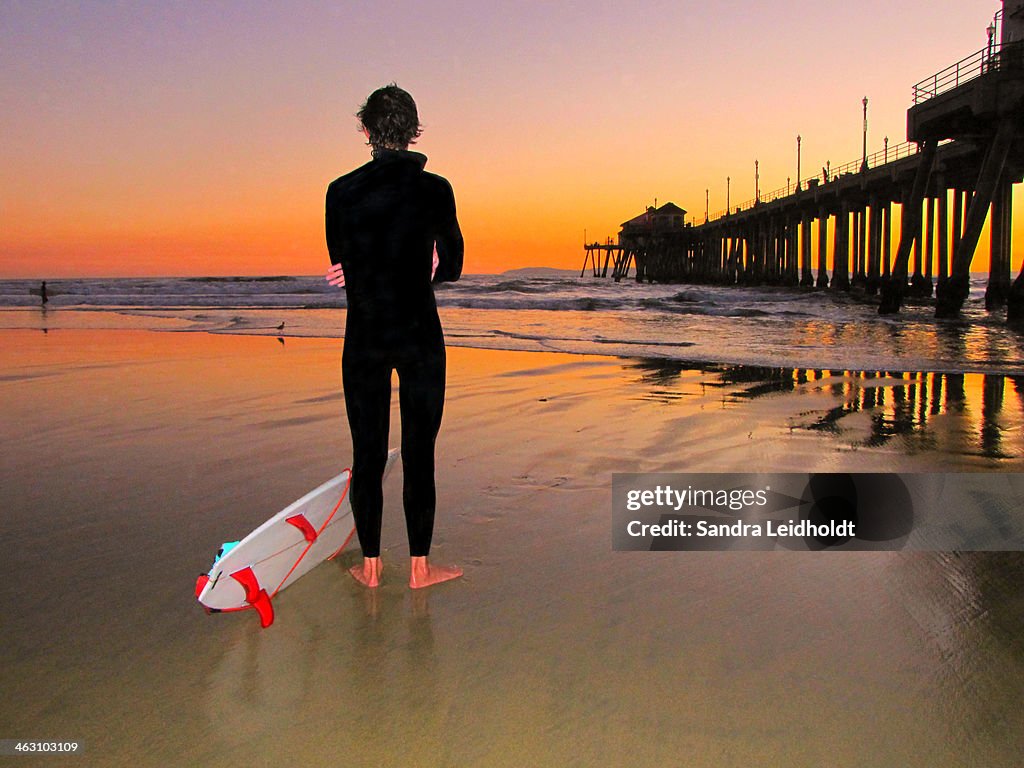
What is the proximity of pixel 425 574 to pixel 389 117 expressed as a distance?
160 cm

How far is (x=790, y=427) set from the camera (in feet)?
17.4

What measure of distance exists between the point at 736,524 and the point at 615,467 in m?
1.04

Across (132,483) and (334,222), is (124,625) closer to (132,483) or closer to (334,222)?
(334,222)

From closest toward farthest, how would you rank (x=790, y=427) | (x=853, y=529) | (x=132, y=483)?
(x=853, y=529)
(x=132, y=483)
(x=790, y=427)

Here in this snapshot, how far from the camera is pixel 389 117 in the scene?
8.43ft

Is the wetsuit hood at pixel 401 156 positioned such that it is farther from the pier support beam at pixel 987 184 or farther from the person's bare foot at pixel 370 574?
the pier support beam at pixel 987 184

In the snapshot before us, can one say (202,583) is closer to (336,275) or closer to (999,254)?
(336,275)

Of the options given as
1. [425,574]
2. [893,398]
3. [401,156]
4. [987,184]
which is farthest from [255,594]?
[987,184]

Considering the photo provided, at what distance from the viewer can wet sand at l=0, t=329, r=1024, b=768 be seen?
175cm

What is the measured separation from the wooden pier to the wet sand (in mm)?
15549

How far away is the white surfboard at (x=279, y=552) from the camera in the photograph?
2262mm

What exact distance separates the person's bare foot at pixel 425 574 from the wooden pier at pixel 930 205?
16.4m

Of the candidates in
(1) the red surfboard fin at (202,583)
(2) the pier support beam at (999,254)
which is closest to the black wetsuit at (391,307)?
(1) the red surfboard fin at (202,583)

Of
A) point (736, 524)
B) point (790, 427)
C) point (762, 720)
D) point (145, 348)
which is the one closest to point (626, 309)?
point (145, 348)
